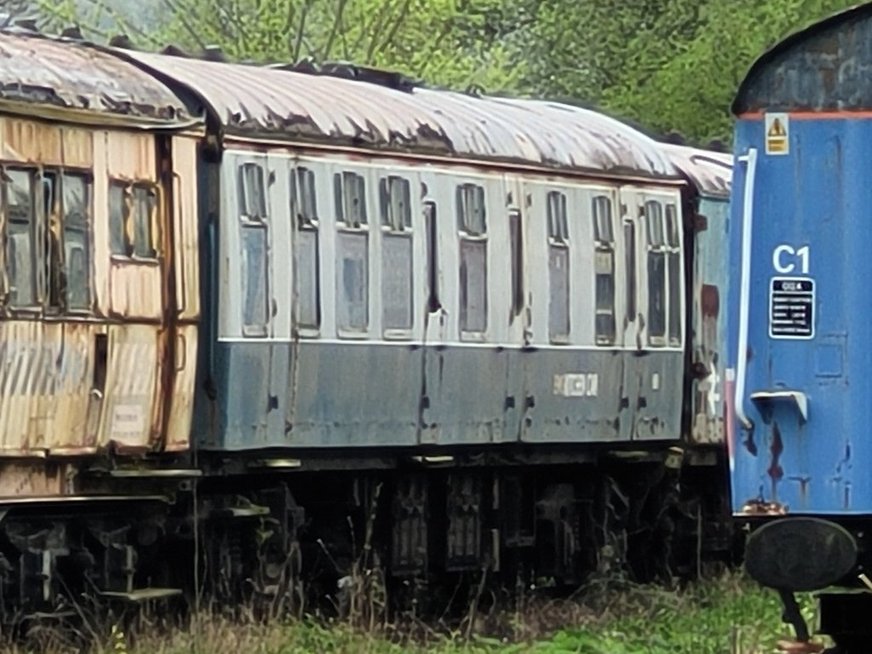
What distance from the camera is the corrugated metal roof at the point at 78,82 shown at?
53.6ft

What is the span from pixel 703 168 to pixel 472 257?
473 cm

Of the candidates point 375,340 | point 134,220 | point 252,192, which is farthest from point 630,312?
point 134,220

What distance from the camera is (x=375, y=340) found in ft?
62.6

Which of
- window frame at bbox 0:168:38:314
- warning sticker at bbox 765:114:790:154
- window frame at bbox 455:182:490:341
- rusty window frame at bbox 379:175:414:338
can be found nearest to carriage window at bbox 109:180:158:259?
window frame at bbox 0:168:38:314

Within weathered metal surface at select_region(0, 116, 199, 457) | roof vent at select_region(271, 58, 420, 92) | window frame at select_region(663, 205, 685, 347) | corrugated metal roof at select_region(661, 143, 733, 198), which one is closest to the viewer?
weathered metal surface at select_region(0, 116, 199, 457)

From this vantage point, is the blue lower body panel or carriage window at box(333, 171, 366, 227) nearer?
the blue lower body panel

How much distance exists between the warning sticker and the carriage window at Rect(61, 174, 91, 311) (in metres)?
5.37

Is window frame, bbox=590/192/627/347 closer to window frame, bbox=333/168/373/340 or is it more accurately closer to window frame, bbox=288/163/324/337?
window frame, bbox=333/168/373/340

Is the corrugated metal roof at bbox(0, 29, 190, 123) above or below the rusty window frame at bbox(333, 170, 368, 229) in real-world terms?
above

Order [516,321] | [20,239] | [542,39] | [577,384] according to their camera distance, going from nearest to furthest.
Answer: [20,239]
[516,321]
[577,384]
[542,39]

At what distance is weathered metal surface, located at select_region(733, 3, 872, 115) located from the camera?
12.4 meters

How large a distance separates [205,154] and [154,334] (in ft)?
4.16

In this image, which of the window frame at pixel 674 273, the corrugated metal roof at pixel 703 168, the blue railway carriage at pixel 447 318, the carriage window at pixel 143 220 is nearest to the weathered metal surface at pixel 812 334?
the carriage window at pixel 143 220

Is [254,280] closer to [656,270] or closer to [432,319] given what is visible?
[432,319]
